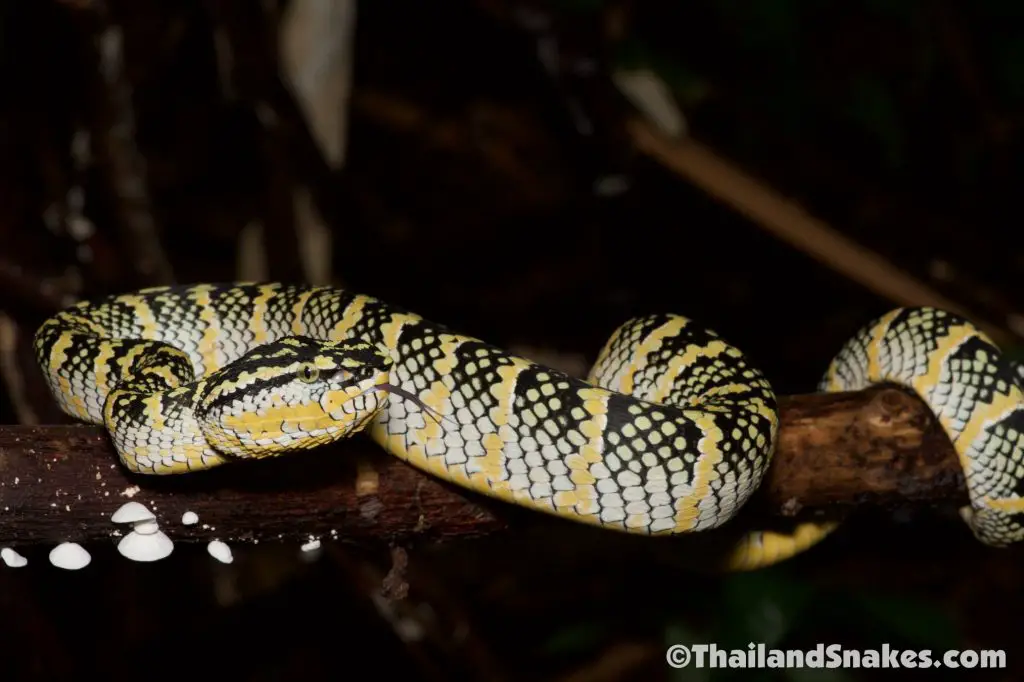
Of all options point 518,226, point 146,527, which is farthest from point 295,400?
point 518,226

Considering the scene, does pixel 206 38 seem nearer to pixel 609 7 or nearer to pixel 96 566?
pixel 609 7

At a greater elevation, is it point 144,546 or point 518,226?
point 518,226

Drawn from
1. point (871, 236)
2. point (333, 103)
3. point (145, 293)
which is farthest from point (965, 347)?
point (333, 103)

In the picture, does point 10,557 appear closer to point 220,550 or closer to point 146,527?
point 146,527

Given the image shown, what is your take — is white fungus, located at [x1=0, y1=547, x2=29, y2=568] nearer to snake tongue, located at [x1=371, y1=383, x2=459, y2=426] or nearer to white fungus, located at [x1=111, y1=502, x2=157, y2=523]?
white fungus, located at [x1=111, y1=502, x2=157, y2=523]

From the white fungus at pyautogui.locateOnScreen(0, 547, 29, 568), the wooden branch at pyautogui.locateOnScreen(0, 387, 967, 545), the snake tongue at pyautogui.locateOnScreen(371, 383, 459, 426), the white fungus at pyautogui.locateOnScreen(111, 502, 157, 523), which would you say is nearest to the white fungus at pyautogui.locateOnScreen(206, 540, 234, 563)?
the wooden branch at pyautogui.locateOnScreen(0, 387, 967, 545)

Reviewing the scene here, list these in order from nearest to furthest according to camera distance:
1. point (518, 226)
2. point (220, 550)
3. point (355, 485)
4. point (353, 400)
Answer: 1. point (353, 400)
2. point (220, 550)
3. point (355, 485)
4. point (518, 226)
